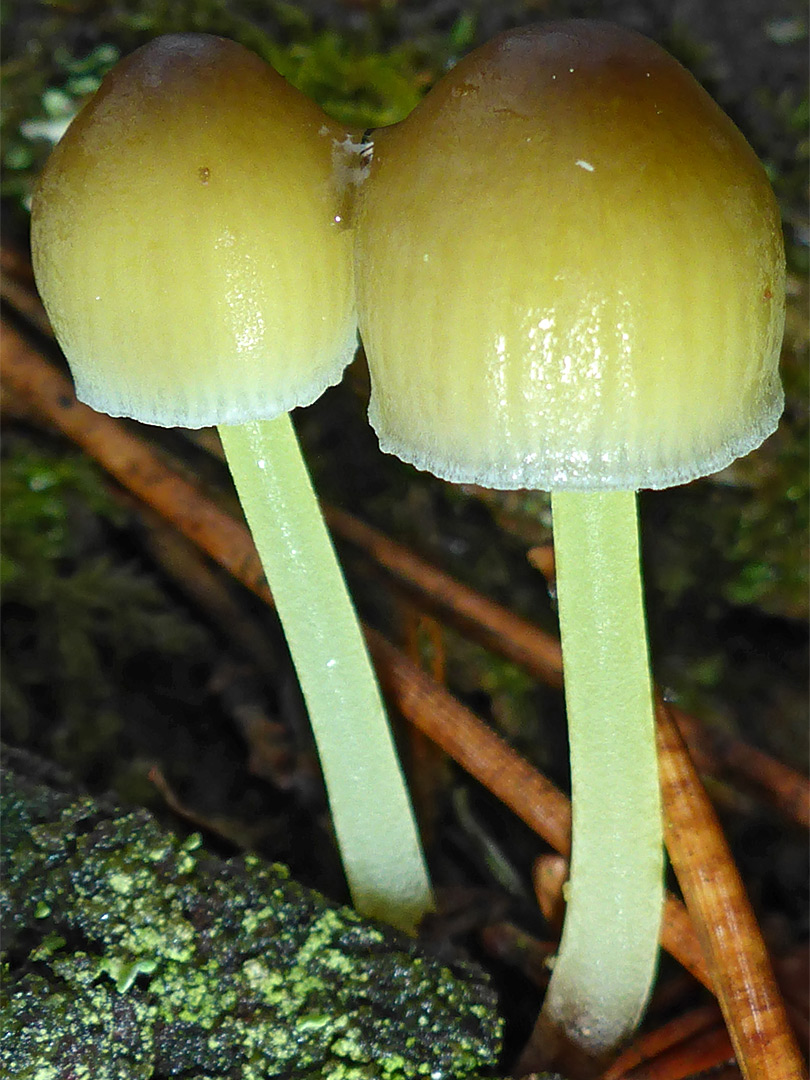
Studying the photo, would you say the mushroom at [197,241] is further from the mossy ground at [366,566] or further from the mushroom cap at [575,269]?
the mossy ground at [366,566]

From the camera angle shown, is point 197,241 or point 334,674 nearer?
point 197,241

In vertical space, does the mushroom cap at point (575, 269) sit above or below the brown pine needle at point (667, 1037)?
above

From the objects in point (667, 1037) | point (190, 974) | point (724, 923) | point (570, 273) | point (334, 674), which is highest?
point (570, 273)

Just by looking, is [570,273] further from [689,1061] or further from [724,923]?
[689,1061]

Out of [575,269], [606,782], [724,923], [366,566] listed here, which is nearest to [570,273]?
[575,269]

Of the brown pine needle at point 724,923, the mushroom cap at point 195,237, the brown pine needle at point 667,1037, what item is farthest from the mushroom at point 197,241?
the brown pine needle at point 667,1037

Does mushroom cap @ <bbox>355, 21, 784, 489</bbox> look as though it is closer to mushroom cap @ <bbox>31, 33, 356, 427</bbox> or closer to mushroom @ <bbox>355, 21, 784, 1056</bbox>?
mushroom @ <bbox>355, 21, 784, 1056</bbox>

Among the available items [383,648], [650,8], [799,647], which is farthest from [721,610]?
[650,8]
